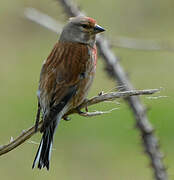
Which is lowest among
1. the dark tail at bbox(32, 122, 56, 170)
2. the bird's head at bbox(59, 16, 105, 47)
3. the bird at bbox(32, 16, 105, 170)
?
the dark tail at bbox(32, 122, 56, 170)

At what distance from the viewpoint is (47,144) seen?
3.97 meters

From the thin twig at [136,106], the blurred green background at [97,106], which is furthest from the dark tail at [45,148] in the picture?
the blurred green background at [97,106]

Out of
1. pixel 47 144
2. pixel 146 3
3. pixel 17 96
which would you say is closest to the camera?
pixel 47 144

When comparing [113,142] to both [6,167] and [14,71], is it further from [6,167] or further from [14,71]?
[14,71]

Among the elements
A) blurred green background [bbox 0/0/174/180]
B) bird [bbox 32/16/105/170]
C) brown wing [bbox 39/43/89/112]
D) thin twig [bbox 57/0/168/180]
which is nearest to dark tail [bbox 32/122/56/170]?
bird [bbox 32/16/105/170]

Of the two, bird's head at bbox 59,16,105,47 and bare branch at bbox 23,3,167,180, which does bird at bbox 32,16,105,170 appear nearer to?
bird's head at bbox 59,16,105,47

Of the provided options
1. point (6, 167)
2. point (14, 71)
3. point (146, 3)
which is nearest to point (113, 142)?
point (6, 167)

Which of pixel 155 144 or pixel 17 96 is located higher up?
pixel 17 96

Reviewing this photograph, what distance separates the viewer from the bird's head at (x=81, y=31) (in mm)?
4566

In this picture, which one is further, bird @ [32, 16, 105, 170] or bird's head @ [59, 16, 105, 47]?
bird's head @ [59, 16, 105, 47]

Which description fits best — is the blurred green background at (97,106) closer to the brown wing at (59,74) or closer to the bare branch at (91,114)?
the brown wing at (59,74)

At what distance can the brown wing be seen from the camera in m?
4.15

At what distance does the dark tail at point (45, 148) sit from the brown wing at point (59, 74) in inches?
5.3

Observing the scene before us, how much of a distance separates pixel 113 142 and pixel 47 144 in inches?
196
